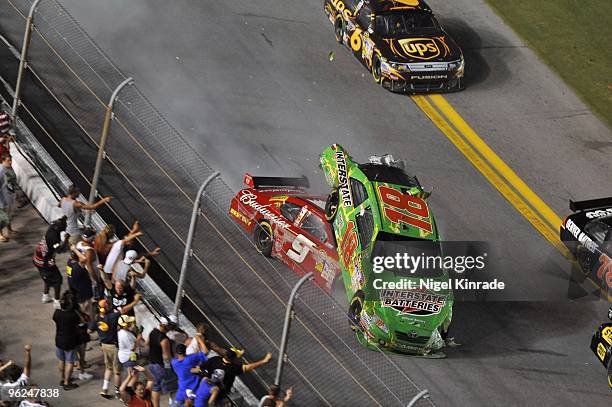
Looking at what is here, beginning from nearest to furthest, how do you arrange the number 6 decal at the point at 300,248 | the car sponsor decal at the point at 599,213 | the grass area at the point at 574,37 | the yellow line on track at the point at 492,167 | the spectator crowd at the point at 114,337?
the spectator crowd at the point at 114,337 → the number 6 decal at the point at 300,248 → the car sponsor decal at the point at 599,213 → the yellow line on track at the point at 492,167 → the grass area at the point at 574,37

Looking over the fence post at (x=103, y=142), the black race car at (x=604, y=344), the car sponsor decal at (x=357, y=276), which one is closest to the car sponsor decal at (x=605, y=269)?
the black race car at (x=604, y=344)

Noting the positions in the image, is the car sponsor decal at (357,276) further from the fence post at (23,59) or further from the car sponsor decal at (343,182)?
the fence post at (23,59)

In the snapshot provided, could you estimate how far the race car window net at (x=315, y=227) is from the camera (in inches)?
808

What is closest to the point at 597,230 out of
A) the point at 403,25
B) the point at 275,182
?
the point at 275,182

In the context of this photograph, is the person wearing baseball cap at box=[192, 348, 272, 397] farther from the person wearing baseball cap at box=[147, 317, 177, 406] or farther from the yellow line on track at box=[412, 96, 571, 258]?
the yellow line on track at box=[412, 96, 571, 258]

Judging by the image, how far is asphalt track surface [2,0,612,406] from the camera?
20781mm

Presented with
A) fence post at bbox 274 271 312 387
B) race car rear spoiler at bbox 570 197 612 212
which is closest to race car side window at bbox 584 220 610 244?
race car rear spoiler at bbox 570 197 612 212

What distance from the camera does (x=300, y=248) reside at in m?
20.4

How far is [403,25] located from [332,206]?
23.0ft

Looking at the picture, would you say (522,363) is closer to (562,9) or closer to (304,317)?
(304,317)

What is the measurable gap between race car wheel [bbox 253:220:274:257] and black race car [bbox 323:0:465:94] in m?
6.19

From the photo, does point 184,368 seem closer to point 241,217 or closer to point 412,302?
point 412,302

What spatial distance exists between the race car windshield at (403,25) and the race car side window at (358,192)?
6.27 metres

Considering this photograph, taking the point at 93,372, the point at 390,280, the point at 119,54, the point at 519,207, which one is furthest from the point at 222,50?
the point at 93,372
